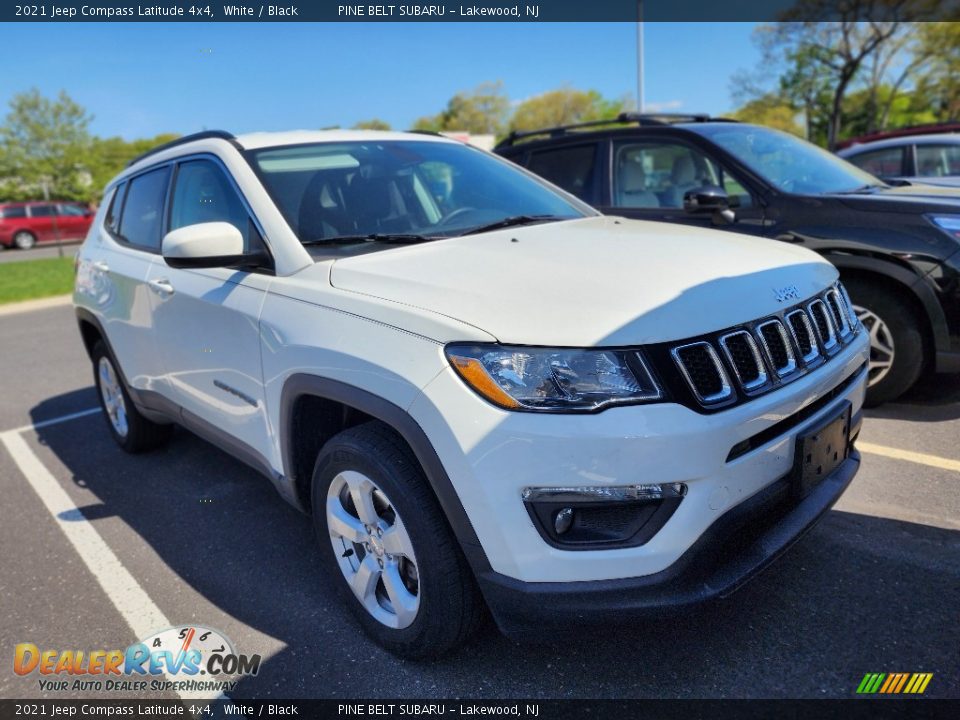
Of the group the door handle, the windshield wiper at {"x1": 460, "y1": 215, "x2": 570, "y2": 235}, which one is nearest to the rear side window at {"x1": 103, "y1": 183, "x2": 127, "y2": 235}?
the door handle

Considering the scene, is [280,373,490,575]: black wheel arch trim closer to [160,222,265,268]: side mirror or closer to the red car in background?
[160,222,265,268]: side mirror

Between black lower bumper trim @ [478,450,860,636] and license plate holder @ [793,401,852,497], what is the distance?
135 millimetres

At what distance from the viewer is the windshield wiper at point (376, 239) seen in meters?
2.69

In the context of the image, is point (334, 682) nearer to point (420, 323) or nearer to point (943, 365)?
point (420, 323)

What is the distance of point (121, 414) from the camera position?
4.44 meters

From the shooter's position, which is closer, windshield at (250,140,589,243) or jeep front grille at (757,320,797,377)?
jeep front grille at (757,320,797,377)

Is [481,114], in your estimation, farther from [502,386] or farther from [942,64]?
[502,386]

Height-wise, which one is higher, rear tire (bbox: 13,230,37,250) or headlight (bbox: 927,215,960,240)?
headlight (bbox: 927,215,960,240)

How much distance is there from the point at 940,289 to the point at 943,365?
0.43m

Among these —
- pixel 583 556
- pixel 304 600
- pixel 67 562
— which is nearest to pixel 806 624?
pixel 583 556

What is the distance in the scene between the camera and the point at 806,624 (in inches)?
92.7

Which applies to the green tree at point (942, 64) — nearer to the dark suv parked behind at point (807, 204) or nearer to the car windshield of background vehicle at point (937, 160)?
the car windshield of background vehicle at point (937, 160)

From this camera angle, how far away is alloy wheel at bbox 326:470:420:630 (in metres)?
2.21

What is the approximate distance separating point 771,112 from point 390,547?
53366mm
